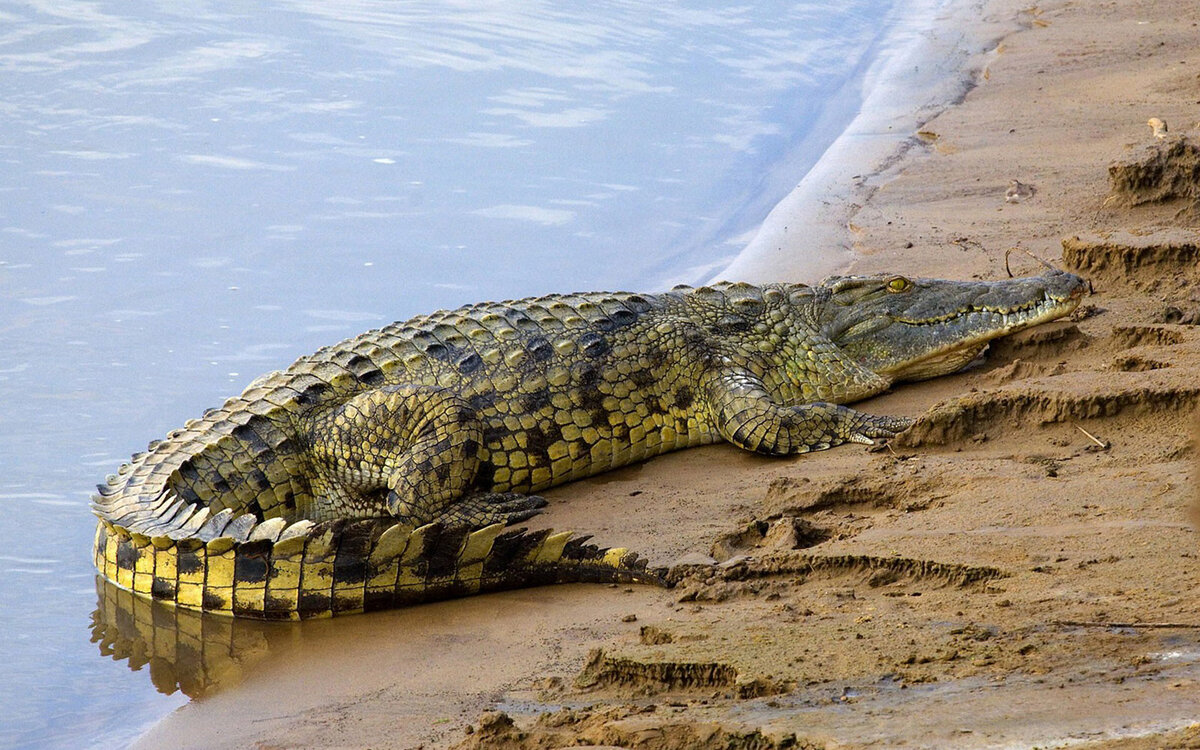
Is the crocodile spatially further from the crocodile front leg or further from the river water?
the river water

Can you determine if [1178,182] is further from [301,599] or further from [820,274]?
[301,599]

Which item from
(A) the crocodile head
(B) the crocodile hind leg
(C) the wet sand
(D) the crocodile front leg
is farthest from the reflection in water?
(A) the crocodile head

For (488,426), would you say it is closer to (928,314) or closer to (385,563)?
(385,563)

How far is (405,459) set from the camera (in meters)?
4.82

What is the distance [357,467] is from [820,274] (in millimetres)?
3157

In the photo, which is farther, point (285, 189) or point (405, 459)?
point (285, 189)

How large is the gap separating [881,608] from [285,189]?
6.64 meters

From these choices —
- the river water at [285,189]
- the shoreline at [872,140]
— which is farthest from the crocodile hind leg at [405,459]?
the shoreline at [872,140]

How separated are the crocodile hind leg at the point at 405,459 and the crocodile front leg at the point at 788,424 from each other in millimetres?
964

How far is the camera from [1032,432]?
4.41m

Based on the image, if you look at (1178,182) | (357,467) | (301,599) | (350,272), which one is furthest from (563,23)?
(301,599)

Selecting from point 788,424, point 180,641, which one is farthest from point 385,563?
point 788,424

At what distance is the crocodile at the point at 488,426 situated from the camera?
407 centimetres

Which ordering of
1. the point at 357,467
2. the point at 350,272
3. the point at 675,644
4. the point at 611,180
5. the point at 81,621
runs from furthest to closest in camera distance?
the point at 611,180
the point at 350,272
the point at 357,467
the point at 81,621
the point at 675,644
